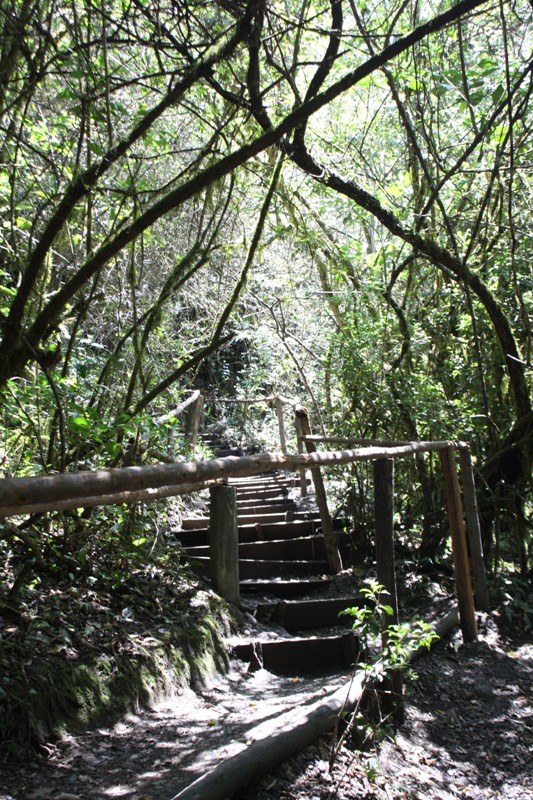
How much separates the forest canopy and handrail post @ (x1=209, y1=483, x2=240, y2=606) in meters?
0.68

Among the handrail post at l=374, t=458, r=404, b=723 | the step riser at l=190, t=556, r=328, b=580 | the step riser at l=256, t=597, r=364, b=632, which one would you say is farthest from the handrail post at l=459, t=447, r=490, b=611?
the handrail post at l=374, t=458, r=404, b=723

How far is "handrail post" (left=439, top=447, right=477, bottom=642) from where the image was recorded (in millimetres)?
4566

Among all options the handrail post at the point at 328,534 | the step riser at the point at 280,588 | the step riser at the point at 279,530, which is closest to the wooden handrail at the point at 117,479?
the step riser at the point at 280,588

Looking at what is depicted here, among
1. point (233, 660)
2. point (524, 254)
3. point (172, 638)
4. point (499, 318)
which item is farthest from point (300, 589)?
point (524, 254)

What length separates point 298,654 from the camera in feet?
14.2

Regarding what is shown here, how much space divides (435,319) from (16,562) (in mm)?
4653

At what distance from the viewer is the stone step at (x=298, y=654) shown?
4.28 meters

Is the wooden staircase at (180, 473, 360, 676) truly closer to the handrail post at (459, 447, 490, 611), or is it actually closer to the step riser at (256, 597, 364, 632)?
the step riser at (256, 597, 364, 632)

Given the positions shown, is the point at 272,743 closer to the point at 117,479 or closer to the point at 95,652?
the point at 95,652

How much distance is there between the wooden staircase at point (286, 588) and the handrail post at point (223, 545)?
17cm

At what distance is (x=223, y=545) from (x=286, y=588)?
118 centimetres

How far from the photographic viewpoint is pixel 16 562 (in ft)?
12.1

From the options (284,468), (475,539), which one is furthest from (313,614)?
(284,468)

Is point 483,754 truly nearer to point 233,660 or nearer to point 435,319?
point 233,660
